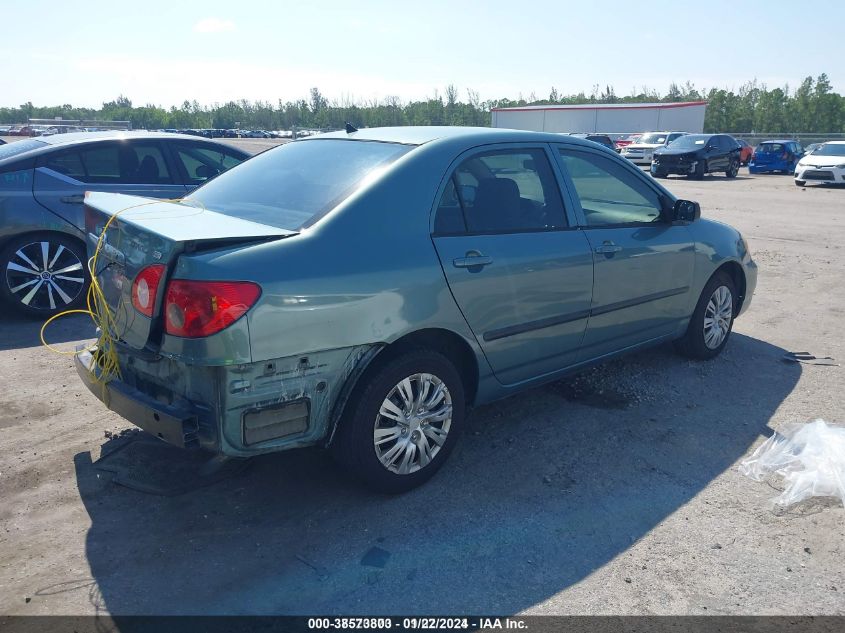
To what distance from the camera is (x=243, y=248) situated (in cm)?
300

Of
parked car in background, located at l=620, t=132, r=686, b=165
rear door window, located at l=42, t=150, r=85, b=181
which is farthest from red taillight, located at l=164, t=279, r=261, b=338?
parked car in background, located at l=620, t=132, r=686, b=165

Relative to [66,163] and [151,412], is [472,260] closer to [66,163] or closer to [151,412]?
[151,412]

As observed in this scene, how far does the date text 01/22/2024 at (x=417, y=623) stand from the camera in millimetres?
2699

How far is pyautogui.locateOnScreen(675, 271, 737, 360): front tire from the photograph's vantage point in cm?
547

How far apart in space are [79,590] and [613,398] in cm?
350

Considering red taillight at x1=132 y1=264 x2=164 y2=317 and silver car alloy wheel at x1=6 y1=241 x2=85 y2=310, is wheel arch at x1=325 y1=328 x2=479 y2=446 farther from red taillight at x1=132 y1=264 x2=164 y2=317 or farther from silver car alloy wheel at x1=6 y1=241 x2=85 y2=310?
silver car alloy wheel at x1=6 y1=241 x2=85 y2=310

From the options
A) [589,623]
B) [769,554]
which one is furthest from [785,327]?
[589,623]

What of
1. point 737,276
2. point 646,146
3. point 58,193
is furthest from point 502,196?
point 646,146

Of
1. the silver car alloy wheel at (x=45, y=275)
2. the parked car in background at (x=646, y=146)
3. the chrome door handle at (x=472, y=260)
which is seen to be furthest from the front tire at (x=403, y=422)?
the parked car in background at (x=646, y=146)

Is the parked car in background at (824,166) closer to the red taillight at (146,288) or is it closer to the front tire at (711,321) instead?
the front tire at (711,321)

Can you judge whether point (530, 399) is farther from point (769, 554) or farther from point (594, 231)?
point (769, 554)

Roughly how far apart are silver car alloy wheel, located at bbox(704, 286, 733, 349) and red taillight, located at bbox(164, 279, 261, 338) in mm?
3919

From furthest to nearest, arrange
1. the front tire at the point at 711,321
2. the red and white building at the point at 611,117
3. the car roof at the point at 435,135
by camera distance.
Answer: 1. the red and white building at the point at 611,117
2. the front tire at the point at 711,321
3. the car roof at the point at 435,135

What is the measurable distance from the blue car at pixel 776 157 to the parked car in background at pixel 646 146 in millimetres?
3496
